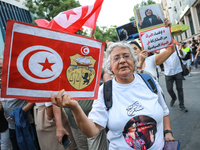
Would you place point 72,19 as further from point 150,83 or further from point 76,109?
point 76,109

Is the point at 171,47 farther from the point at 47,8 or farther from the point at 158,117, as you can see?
the point at 47,8

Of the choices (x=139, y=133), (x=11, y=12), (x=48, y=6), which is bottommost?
(x=139, y=133)

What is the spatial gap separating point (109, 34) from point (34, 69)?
37.4m

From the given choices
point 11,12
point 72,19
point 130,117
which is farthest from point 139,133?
point 11,12

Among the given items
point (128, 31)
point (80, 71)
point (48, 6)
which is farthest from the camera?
point (48, 6)

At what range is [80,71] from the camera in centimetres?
132

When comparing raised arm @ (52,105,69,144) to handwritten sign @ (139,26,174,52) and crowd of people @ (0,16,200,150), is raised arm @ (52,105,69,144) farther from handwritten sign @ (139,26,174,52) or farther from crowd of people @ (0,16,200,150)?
handwritten sign @ (139,26,174,52)

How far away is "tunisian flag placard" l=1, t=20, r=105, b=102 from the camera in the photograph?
1089 millimetres

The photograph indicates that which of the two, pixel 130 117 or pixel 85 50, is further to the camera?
pixel 130 117

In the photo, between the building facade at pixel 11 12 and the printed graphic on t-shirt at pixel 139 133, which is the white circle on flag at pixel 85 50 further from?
the building facade at pixel 11 12

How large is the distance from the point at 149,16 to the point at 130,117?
1.99m

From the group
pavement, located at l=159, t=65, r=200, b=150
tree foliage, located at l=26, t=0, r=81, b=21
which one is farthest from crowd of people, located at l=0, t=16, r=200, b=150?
tree foliage, located at l=26, t=0, r=81, b=21

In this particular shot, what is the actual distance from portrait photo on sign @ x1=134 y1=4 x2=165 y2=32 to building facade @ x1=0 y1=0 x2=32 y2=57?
1090 cm

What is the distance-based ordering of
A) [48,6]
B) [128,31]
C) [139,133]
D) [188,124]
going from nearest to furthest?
[139,133] < [188,124] < [128,31] < [48,6]
